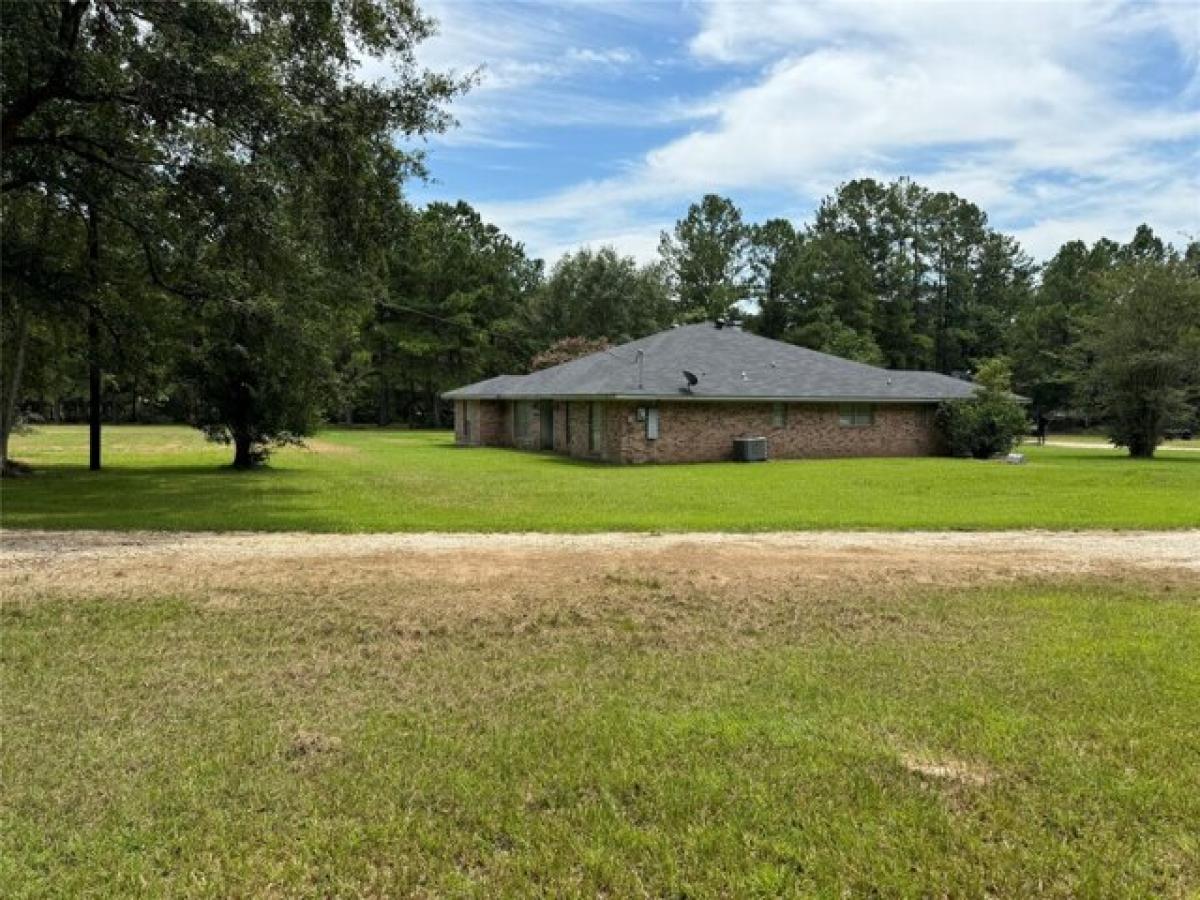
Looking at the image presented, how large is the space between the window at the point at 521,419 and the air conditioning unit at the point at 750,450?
979cm

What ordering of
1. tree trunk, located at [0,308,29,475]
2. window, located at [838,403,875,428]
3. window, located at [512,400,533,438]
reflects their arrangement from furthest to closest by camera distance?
window, located at [512,400,533,438], window, located at [838,403,875,428], tree trunk, located at [0,308,29,475]

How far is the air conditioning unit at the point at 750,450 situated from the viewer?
2664cm

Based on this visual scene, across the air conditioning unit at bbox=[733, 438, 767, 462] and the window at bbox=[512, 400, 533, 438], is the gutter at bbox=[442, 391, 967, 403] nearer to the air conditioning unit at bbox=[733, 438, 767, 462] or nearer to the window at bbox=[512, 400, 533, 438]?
the window at bbox=[512, 400, 533, 438]

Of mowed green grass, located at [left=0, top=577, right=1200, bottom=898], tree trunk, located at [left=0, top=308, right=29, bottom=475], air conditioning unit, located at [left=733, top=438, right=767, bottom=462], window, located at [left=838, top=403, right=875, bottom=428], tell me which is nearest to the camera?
mowed green grass, located at [left=0, top=577, right=1200, bottom=898]

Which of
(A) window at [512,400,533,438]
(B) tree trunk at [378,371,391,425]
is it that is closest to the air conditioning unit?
(A) window at [512,400,533,438]

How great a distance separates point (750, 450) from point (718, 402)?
1.73 meters

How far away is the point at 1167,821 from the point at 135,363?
59.9 feet

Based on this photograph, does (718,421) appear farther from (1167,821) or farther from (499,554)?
(1167,821)

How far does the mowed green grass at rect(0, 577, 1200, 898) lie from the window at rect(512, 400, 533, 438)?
2759 centimetres

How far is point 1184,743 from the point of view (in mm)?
4375

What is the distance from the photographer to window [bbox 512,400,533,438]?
34.4 metres

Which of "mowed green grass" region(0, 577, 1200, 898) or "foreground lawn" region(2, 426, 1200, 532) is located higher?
"foreground lawn" region(2, 426, 1200, 532)

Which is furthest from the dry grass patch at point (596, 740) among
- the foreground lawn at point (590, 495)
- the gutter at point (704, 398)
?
the gutter at point (704, 398)

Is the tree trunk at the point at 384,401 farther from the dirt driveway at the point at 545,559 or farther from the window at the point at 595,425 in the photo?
the dirt driveway at the point at 545,559
